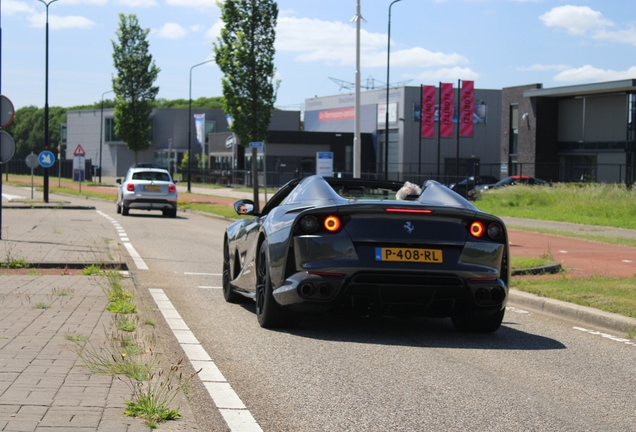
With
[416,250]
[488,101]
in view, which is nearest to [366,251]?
[416,250]

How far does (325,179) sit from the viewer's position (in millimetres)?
8461

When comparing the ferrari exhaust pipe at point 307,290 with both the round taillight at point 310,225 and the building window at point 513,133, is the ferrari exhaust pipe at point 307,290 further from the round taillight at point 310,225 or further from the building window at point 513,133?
the building window at point 513,133

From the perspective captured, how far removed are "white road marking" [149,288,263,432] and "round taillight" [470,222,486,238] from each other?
93.2 inches

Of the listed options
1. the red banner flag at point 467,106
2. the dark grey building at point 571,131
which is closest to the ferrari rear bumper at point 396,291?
the dark grey building at point 571,131

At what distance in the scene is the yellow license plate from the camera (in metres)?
7.25

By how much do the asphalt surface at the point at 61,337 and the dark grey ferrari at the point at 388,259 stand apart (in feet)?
5.15

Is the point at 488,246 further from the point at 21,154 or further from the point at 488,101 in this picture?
the point at 21,154

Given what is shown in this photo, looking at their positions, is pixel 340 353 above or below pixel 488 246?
below

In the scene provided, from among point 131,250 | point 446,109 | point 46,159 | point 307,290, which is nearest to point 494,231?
point 307,290

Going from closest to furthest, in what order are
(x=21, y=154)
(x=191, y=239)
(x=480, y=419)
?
(x=480, y=419), (x=191, y=239), (x=21, y=154)

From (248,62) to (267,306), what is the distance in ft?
91.3

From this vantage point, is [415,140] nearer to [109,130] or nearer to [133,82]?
[133,82]

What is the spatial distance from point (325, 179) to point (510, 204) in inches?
1258

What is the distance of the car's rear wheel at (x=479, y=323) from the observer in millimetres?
7891
